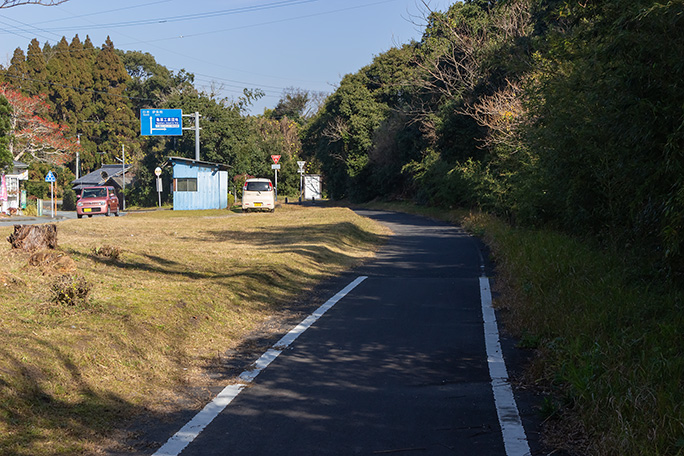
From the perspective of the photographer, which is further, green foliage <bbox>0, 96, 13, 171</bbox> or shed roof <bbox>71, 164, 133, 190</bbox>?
shed roof <bbox>71, 164, 133, 190</bbox>

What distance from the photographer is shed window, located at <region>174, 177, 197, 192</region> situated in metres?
46.2

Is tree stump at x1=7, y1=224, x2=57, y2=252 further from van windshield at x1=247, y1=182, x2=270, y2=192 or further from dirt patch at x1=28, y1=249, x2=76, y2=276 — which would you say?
van windshield at x1=247, y1=182, x2=270, y2=192

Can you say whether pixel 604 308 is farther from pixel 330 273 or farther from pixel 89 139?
pixel 89 139

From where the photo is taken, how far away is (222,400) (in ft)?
18.1

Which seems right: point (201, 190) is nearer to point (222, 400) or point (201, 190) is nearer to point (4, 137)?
point (4, 137)

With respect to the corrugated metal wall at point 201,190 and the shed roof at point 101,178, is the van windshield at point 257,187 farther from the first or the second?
the shed roof at point 101,178

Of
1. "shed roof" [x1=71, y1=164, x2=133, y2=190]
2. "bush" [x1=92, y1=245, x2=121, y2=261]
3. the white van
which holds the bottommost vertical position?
"bush" [x1=92, y1=245, x2=121, y2=261]

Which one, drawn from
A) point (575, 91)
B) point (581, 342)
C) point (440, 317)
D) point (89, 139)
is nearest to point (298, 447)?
point (581, 342)

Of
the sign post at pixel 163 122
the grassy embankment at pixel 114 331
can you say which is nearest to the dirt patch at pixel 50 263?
the grassy embankment at pixel 114 331

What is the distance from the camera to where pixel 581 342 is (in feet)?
20.6

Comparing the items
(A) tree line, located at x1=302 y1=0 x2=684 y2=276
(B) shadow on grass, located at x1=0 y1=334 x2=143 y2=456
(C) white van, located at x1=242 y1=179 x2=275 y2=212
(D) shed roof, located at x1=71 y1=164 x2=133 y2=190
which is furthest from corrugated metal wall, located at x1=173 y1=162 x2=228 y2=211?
(B) shadow on grass, located at x1=0 y1=334 x2=143 y2=456

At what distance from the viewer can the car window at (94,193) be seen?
39412 mm

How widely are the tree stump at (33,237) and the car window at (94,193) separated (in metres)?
29.7

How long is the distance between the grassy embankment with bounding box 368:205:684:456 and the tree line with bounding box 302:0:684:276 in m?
0.62
